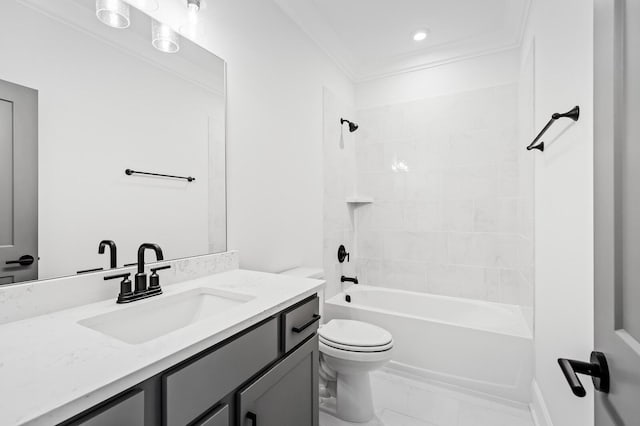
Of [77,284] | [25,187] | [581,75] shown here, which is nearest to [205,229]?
[77,284]

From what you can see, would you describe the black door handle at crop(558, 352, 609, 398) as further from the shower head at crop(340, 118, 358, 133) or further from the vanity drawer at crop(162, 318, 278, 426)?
the shower head at crop(340, 118, 358, 133)

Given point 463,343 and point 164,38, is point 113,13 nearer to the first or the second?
point 164,38

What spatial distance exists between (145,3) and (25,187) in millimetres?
→ 845

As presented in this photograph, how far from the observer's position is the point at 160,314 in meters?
1.10

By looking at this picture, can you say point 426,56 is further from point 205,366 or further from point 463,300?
point 205,366

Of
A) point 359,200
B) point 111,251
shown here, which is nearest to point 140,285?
point 111,251

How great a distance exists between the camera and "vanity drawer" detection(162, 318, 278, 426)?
69 cm

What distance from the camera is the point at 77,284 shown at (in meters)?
1.02

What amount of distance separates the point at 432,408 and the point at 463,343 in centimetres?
47

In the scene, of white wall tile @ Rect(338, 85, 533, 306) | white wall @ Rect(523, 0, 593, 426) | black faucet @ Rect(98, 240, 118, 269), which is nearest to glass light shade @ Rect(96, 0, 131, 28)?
black faucet @ Rect(98, 240, 118, 269)

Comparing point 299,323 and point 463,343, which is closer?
point 299,323

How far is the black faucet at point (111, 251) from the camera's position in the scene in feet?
3.60

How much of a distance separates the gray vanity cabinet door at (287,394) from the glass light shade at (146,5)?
1.45 m

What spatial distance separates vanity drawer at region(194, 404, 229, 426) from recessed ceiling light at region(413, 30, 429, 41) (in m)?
2.80
